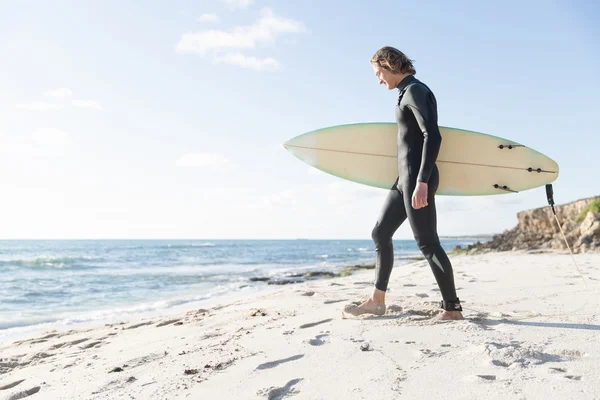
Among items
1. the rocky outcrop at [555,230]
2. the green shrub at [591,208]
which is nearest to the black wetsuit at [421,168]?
the rocky outcrop at [555,230]

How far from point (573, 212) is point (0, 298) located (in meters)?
15.2

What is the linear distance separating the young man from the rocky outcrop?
9.28 metres

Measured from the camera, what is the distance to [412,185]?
2992mm

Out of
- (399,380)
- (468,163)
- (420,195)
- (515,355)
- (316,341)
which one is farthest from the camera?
(468,163)

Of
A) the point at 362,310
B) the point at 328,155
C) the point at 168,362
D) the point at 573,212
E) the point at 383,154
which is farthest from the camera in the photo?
the point at 573,212

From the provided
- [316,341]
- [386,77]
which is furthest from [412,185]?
[316,341]

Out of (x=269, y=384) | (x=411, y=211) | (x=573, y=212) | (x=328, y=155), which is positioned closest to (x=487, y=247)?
(x=573, y=212)

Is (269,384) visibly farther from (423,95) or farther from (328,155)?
(328,155)

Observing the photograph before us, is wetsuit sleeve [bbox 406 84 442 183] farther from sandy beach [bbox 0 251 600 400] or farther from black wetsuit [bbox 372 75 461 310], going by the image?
sandy beach [bbox 0 251 600 400]

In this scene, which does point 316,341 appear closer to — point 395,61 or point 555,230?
point 395,61

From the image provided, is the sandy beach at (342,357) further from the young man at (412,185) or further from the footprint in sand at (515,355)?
the young man at (412,185)

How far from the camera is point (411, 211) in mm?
2992

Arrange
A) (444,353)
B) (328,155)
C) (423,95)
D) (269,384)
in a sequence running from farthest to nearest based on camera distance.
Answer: (328,155)
(423,95)
(444,353)
(269,384)

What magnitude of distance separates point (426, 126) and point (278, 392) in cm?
179
